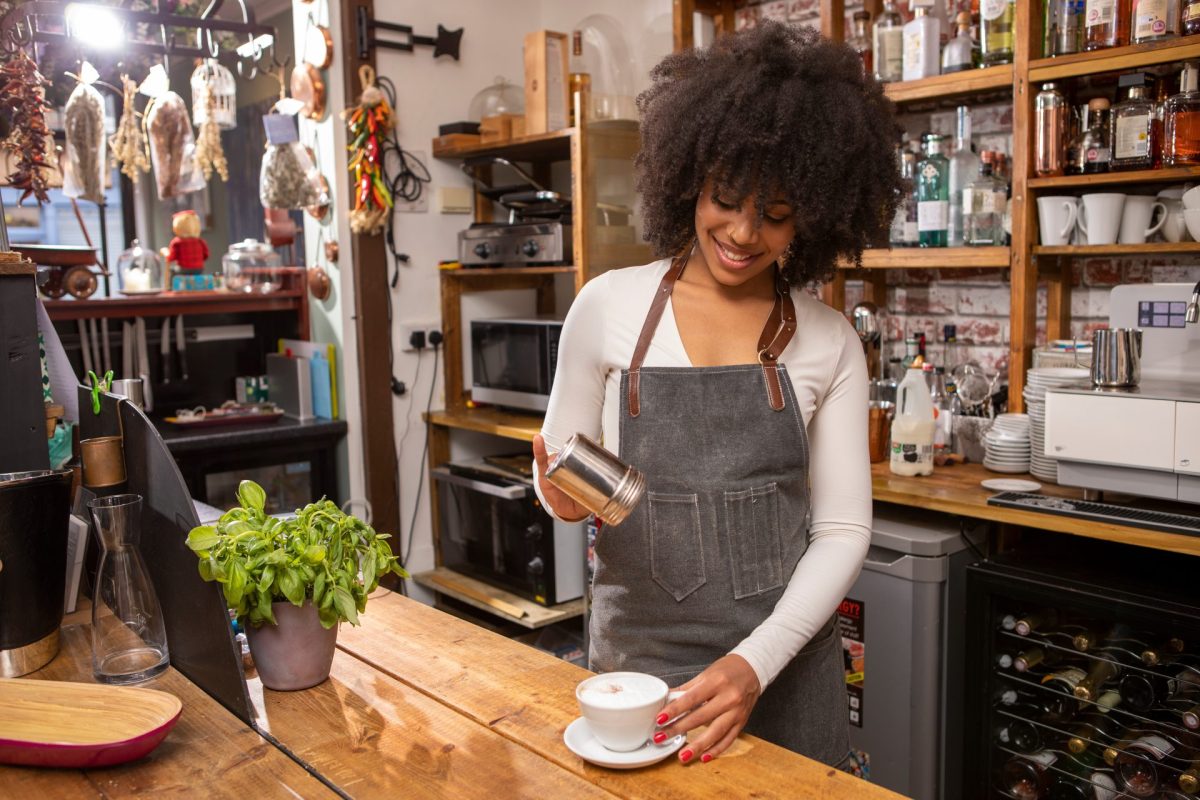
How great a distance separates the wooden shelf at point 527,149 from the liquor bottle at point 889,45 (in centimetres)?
101

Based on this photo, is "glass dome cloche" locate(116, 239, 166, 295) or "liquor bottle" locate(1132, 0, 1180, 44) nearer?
"liquor bottle" locate(1132, 0, 1180, 44)

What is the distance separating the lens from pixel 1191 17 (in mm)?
2248

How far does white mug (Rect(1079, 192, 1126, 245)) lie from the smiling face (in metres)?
1.29

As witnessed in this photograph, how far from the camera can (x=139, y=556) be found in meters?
1.30

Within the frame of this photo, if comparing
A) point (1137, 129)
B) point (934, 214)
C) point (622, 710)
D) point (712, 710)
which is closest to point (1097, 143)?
point (1137, 129)

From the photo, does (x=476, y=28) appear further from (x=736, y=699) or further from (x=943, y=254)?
(x=736, y=699)

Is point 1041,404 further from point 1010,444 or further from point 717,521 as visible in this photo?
point 717,521

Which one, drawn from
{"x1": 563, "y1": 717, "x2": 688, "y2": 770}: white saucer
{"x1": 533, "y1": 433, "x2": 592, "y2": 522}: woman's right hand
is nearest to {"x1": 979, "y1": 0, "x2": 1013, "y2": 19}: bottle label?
{"x1": 533, "y1": 433, "x2": 592, "y2": 522}: woman's right hand

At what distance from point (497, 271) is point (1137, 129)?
2.08 metres

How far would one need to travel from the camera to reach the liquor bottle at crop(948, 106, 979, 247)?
2729 millimetres

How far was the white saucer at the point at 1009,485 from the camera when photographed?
240 centimetres

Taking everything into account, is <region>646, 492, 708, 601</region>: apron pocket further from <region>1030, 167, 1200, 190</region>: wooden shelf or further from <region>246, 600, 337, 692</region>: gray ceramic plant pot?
<region>1030, 167, 1200, 190</region>: wooden shelf

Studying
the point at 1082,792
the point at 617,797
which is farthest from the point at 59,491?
the point at 1082,792

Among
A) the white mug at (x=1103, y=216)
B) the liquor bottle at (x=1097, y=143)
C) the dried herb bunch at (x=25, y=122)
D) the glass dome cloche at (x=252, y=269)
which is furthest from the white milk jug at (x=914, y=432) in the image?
the glass dome cloche at (x=252, y=269)
